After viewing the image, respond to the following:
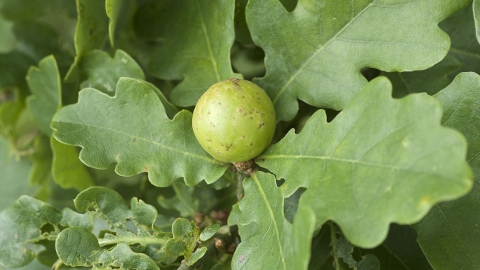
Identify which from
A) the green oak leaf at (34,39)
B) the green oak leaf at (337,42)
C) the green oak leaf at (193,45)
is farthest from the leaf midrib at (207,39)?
the green oak leaf at (34,39)

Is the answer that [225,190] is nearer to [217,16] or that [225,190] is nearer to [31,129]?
[217,16]

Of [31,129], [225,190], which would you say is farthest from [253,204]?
[31,129]

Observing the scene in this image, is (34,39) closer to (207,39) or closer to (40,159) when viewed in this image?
(40,159)

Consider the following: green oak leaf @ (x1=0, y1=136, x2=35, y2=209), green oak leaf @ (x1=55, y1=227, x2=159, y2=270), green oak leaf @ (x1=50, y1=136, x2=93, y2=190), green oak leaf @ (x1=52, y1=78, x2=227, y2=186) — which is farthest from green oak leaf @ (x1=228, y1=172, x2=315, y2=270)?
green oak leaf @ (x1=0, y1=136, x2=35, y2=209)

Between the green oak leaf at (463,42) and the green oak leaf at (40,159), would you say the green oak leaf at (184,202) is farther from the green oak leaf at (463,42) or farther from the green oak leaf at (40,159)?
the green oak leaf at (463,42)

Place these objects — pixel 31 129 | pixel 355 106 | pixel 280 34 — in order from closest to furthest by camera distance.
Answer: pixel 355 106 < pixel 280 34 < pixel 31 129

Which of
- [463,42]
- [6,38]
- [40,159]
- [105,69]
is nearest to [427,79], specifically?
[463,42]

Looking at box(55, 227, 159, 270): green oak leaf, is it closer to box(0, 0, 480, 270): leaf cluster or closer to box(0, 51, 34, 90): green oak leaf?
box(0, 0, 480, 270): leaf cluster
